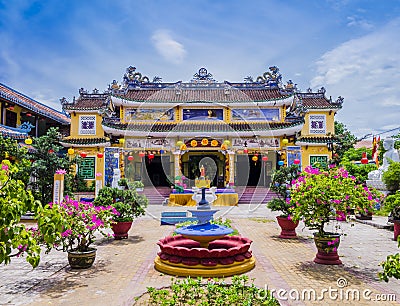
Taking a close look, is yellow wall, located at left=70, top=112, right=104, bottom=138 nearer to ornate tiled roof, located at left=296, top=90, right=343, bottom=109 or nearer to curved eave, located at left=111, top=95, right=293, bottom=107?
curved eave, located at left=111, top=95, right=293, bottom=107

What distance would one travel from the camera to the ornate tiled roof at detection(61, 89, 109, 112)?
22.6 meters

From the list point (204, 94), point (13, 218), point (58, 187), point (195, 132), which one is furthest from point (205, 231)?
point (204, 94)

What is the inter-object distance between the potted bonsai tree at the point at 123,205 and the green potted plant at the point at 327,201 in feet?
15.1

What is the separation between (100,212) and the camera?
664 cm

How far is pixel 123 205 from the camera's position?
9.03 m

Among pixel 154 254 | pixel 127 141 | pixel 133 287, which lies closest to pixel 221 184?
pixel 127 141

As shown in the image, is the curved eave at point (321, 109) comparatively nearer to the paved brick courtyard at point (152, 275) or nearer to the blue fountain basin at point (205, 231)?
the paved brick courtyard at point (152, 275)

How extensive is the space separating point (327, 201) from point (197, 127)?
1612 centimetres

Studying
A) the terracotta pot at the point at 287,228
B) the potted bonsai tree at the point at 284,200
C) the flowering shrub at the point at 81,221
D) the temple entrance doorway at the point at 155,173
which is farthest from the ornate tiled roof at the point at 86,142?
the flowering shrub at the point at 81,221

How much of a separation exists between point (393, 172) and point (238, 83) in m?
16.2

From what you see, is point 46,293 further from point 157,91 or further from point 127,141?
point 157,91

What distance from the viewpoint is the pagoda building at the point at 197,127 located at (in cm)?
2145

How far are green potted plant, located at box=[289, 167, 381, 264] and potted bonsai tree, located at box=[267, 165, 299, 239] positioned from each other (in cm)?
249

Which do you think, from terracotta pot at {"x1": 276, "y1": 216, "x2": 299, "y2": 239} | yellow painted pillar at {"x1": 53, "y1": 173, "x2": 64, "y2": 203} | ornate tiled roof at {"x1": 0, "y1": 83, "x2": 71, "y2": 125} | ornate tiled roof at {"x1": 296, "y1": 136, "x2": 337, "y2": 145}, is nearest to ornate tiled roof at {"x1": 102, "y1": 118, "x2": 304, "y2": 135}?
ornate tiled roof at {"x1": 296, "y1": 136, "x2": 337, "y2": 145}
